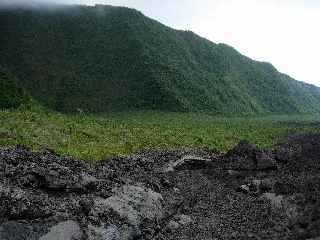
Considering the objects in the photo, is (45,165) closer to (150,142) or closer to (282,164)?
(282,164)

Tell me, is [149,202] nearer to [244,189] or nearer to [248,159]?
[244,189]

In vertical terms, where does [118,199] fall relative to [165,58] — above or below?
below

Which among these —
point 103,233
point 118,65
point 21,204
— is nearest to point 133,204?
point 103,233

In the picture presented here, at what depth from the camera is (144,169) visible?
25.9 meters

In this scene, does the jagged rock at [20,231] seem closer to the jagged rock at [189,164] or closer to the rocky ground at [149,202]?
the rocky ground at [149,202]

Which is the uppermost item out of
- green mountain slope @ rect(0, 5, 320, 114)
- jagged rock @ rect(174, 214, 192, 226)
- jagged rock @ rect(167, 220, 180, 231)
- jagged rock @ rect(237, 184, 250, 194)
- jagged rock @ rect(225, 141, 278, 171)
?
green mountain slope @ rect(0, 5, 320, 114)

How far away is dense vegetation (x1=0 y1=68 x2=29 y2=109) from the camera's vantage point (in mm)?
53744

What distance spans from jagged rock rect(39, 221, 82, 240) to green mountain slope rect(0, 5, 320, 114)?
77.1 m

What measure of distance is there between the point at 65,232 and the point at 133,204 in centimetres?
387

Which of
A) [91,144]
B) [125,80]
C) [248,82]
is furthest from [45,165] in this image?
[248,82]

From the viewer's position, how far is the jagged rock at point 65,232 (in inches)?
576

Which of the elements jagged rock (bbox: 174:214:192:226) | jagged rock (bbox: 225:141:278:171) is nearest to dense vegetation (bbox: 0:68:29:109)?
jagged rock (bbox: 225:141:278:171)

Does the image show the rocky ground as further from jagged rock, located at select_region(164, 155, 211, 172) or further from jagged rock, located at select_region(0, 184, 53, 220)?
jagged rock, located at select_region(164, 155, 211, 172)

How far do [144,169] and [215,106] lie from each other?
90.4 metres
